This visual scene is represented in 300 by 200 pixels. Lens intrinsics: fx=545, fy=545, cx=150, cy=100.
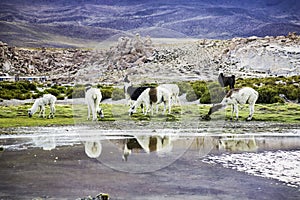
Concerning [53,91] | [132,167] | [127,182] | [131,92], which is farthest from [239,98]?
[127,182]

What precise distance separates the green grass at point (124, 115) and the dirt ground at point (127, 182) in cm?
659

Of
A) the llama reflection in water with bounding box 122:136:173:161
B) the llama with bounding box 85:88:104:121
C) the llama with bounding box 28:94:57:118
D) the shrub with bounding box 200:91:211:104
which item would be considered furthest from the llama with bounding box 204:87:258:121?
the llama with bounding box 28:94:57:118

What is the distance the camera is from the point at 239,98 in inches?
699

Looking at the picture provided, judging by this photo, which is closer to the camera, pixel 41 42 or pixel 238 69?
pixel 238 69

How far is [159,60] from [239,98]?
6.56 metres

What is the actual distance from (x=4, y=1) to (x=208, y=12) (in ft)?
49.5

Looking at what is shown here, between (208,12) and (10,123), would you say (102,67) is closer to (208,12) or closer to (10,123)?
(10,123)

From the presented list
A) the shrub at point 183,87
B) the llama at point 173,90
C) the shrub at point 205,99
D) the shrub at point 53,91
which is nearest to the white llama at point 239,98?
the shrub at point 183,87

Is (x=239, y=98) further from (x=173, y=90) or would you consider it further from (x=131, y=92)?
(x=131, y=92)

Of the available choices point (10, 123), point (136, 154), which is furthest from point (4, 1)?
point (136, 154)

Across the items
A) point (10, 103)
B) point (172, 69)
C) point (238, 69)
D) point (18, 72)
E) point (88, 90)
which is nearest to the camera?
point (88, 90)

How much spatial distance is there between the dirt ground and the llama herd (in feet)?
20.6

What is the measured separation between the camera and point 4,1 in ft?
130

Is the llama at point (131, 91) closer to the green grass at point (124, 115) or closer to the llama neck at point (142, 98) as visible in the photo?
the llama neck at point (142, 98)
